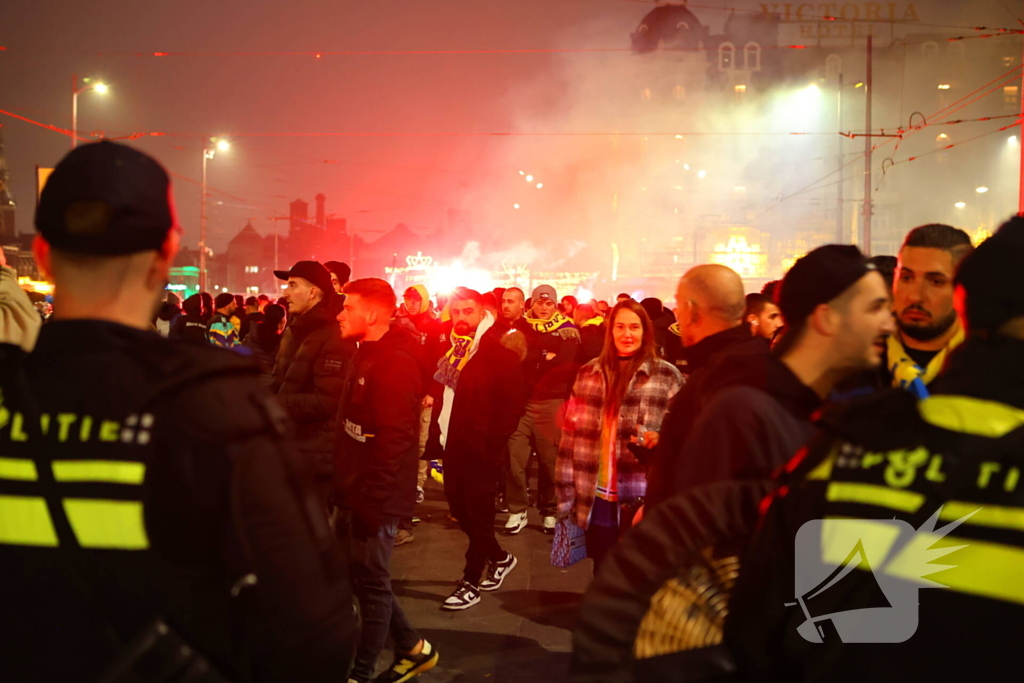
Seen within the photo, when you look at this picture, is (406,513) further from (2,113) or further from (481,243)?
(481,243)

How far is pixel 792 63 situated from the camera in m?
74.5

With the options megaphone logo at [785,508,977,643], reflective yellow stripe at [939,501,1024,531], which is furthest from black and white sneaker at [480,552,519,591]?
reflective yellow stripe at [939,501,1024,531]

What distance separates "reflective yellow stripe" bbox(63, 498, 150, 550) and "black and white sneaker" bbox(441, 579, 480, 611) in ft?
15.9

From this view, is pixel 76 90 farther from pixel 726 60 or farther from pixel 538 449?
pixel 726 60

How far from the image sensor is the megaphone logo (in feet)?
5.31

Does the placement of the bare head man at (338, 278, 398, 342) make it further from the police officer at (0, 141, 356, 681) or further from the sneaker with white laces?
the police officer at (0, 141, 356, 681)

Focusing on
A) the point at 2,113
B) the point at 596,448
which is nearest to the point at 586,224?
the point at 2,113

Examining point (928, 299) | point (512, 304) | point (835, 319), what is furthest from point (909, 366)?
point (512, 304)

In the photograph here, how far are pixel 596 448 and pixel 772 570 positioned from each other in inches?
142

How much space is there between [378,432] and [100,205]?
317 centimetres

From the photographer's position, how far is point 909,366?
3.13 m

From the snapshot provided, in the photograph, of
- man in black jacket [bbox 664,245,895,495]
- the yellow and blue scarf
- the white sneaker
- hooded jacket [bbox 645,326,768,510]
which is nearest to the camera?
man in black jacket [bbox 664,245,895,495]

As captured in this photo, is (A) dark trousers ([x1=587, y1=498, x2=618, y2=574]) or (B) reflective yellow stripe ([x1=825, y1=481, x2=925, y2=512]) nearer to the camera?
(B) reflective yellow stripe ([x1=825, y1=481, x2=925, y2=512])

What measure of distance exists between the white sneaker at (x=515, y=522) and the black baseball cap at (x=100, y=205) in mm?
7047
